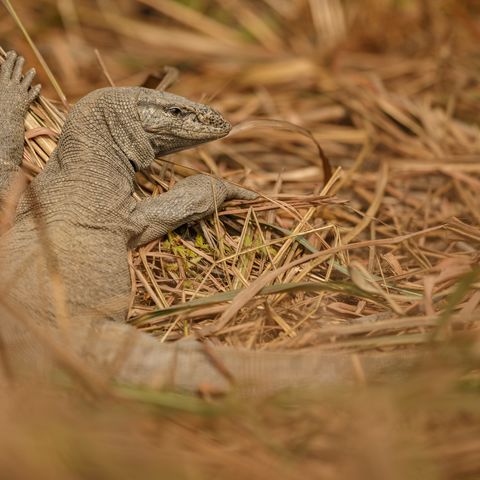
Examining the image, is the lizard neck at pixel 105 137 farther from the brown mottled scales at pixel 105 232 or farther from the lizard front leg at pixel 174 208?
the lizard front leg at pixel 174 208

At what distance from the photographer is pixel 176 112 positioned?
3803 millimetres

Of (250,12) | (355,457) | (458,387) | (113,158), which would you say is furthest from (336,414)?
(250,12)

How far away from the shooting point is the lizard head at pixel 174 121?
3.76m

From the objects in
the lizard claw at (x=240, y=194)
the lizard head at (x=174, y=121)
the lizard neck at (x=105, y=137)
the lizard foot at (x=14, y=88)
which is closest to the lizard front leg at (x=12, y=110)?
the lizard foot at (x=14, y=88)

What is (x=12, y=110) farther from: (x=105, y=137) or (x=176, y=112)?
(x=176, y=112)

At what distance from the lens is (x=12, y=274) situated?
121 inches

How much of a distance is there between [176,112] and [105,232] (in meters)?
0.84

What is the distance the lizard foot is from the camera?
12.2ft

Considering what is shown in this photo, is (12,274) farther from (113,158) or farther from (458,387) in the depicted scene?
(458,387)

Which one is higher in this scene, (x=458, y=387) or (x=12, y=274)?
(x=12, y=274)

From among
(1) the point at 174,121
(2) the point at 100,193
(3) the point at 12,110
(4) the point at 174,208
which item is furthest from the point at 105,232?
(3) the point at 12,110

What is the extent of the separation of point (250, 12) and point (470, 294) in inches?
179

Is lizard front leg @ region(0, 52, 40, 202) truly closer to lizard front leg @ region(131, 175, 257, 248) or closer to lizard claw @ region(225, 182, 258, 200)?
lizard front leg @ region(131, 175, 257, 248)

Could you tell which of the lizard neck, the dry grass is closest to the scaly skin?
the lizard neck
